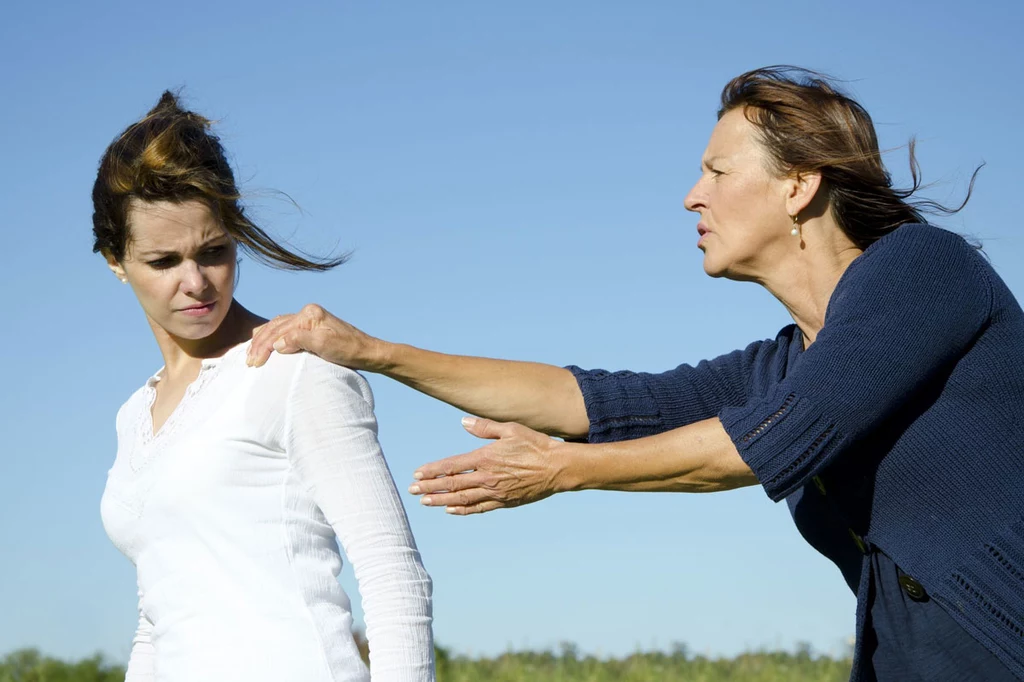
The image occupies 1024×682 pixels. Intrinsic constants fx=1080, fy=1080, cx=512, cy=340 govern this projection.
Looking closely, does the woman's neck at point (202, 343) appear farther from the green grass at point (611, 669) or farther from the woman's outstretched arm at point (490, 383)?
the green grass at point (611, 669)

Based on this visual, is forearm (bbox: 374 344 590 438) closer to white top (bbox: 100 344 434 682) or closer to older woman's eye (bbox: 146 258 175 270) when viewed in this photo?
white top (bbox: 100 344 434 682)

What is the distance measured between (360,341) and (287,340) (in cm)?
28

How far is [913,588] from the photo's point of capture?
2.51 meters

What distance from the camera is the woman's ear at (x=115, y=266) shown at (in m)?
3.01

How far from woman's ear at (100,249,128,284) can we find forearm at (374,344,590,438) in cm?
90

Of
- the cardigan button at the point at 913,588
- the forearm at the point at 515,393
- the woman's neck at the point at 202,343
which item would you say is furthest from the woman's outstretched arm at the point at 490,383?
the cardigan button at the point at 913,588

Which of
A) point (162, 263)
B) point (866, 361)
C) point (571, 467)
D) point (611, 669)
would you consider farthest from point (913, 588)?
point (611, 669)

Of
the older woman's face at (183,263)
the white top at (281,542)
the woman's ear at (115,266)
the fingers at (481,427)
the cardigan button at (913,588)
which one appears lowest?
the cardigan button at (913,588)

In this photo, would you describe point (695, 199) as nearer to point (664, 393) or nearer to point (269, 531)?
point (664, 393)

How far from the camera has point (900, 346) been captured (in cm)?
242

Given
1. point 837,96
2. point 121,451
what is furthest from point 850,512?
point 121,451

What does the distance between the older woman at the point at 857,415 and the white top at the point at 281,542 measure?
207 mm

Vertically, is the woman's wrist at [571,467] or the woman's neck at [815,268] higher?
the woman's neck at [815,268]

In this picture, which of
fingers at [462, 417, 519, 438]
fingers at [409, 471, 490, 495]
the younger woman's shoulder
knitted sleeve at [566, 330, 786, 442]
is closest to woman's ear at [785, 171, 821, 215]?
knitted sleeve at [566, 330, 786, 442]
